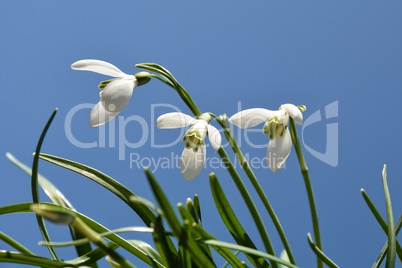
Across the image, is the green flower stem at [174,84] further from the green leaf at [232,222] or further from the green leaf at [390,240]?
the green leaf at [390,240]

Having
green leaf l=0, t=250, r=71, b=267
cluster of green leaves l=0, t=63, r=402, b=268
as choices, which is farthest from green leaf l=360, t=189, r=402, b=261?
green leaf l=0, t=250, r=71, b=267

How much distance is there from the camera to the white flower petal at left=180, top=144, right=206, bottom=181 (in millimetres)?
871

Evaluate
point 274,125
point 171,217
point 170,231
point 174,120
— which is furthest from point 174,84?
point 171,217

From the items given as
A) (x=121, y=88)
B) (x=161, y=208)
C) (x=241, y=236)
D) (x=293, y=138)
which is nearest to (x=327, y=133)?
(x=293, y=138)

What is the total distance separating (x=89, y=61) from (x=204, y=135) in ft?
0.80

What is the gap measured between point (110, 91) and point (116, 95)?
1cm

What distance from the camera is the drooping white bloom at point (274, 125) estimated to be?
35.7 inches

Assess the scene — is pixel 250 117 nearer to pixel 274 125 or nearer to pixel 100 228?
pixel 274 125

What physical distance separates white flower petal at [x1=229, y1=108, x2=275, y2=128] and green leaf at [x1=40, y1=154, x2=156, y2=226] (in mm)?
225

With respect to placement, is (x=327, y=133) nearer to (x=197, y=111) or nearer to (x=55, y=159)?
(x=197, y=111)

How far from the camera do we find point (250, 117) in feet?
3.00

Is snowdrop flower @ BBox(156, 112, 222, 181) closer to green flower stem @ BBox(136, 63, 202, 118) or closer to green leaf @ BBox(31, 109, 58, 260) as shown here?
green flower stem @ BBox(136, 63, 202, 118)

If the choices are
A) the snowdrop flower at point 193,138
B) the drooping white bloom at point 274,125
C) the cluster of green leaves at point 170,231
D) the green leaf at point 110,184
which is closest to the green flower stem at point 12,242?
the cluster of green leaves at point 170,231

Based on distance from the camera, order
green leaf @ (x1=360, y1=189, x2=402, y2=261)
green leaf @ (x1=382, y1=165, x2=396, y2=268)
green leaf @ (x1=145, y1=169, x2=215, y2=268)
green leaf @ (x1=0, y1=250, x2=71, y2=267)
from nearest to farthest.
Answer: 1. green leaf @ (x1=145, y1=169, x2=215, y2=268)
2. green leaf @ (x1=0, y1=250, x2=71, y2=267)
3. green leaf @ (x1=382, y1=165, x2=396, y2=268)
4. green leaf @ (x1=360, y1=189, x2=402, y2=261)
